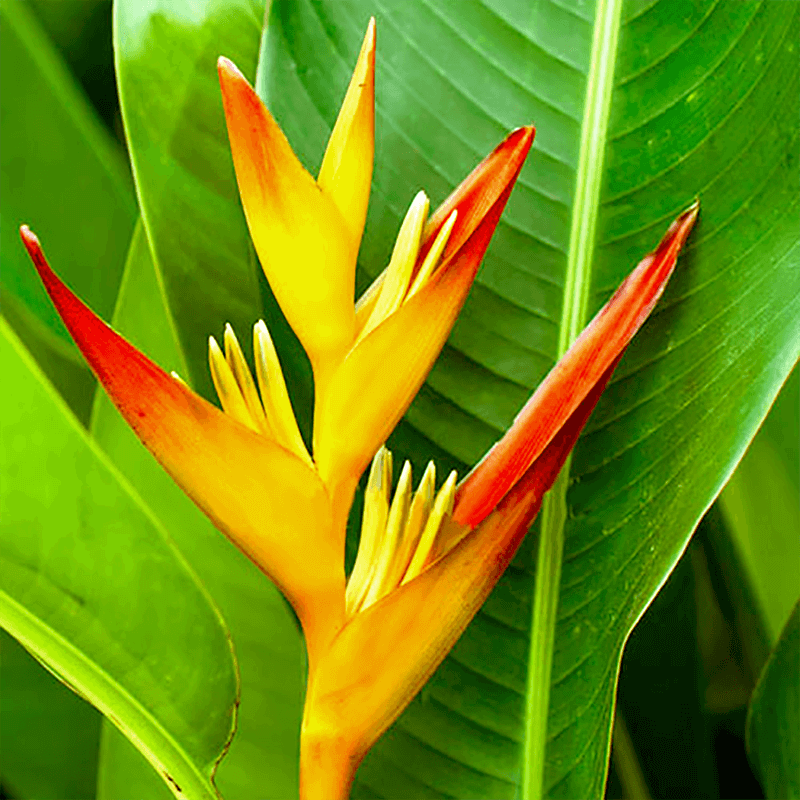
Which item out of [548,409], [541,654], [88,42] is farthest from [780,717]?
[88,42]

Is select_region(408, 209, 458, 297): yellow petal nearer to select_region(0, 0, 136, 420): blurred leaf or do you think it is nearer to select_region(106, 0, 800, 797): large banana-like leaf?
select_region(106, 0, 800, 797): large banana-like leaf

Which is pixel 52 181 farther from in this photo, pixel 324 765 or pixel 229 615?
pixel 324 765

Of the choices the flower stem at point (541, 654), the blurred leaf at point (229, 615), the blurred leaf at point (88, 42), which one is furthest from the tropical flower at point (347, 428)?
the blurred leaf at point (88, 42)

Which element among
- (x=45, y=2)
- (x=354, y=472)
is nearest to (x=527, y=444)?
(x=354, y=472)

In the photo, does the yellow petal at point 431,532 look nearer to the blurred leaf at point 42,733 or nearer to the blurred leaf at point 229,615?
the blurred leaf at point 229,615

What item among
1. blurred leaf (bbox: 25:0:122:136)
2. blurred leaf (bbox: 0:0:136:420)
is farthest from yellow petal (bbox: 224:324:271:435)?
blurred leaf (bbox: 25:0:122:136)

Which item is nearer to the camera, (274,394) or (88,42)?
(274,394)
